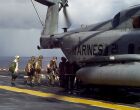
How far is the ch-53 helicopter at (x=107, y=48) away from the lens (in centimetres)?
1483

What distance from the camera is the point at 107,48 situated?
1728 centimetres

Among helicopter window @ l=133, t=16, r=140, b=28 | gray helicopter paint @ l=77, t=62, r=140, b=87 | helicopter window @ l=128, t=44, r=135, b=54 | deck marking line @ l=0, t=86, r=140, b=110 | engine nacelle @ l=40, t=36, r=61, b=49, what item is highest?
helicopter window @ l=133, t=16, r=140, b=28

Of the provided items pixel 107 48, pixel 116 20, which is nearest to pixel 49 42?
pixel 116 20

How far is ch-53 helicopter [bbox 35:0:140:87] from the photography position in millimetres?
14828

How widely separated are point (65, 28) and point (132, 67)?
803 centimetres

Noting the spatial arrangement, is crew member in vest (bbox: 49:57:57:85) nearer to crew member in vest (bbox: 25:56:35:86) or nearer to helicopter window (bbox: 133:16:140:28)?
crew member in vest (bbox: 25:56:35:86)

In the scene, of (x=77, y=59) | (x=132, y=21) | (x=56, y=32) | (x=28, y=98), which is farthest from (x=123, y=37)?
(x=56, y=32)

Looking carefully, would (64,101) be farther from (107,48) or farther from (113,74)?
(107,48)

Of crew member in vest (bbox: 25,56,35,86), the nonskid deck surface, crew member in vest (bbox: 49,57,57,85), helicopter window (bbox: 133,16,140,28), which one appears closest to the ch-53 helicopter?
helicopter window (bbox: 133,16,140,28)

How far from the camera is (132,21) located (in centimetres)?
1695

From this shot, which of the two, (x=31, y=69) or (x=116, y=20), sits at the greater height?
(x=116, y=20)

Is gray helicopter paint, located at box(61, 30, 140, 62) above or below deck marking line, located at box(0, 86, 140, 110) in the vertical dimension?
above

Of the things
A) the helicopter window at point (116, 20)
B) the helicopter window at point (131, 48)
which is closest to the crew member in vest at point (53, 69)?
the helicopter window at point (116, 20)

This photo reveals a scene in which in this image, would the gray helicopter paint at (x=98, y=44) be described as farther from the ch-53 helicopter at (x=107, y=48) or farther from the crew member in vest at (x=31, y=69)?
the crew member in vest at (x=31, y=69)
